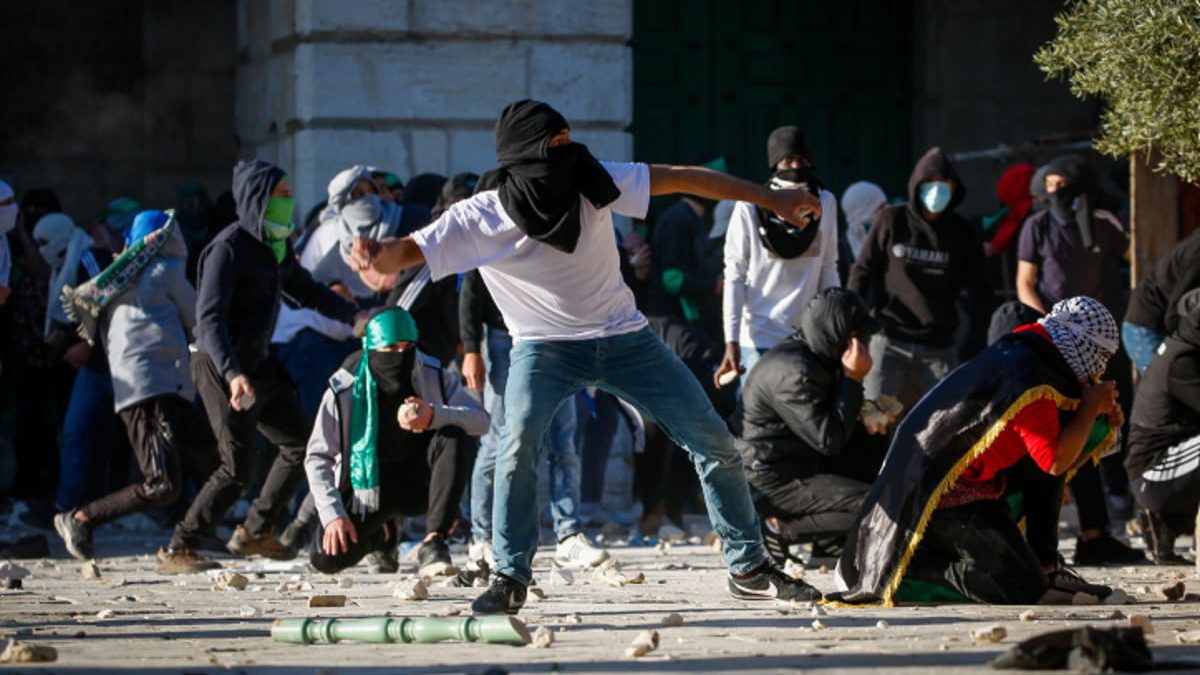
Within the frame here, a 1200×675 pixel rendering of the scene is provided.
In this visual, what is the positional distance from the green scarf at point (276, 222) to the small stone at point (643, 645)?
13.6 feet

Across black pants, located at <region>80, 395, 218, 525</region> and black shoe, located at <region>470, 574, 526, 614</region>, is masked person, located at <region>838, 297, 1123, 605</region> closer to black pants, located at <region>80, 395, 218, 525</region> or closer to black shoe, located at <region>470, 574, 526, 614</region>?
black shoe, located at <region>470, 574, 526, 614</region>

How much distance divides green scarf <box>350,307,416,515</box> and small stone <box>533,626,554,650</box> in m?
2.71

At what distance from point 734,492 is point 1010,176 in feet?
21.8

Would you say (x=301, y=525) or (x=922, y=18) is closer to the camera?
(x=301, y=525)

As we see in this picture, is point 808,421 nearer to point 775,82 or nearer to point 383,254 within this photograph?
point 383,254

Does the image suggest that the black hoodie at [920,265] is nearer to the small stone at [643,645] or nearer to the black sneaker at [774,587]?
the black sneaker at [774,587]

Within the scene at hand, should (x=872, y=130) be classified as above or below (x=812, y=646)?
above

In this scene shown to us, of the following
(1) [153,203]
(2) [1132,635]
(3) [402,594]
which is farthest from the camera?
(1) [153,203]

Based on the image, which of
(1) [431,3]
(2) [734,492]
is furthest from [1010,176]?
(2) [734,492]

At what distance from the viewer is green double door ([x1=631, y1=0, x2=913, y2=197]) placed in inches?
603

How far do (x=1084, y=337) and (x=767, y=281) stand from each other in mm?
2890

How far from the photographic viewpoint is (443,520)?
9.39 metres

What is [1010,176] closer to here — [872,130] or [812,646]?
[872,130]

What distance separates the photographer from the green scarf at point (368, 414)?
913cm
